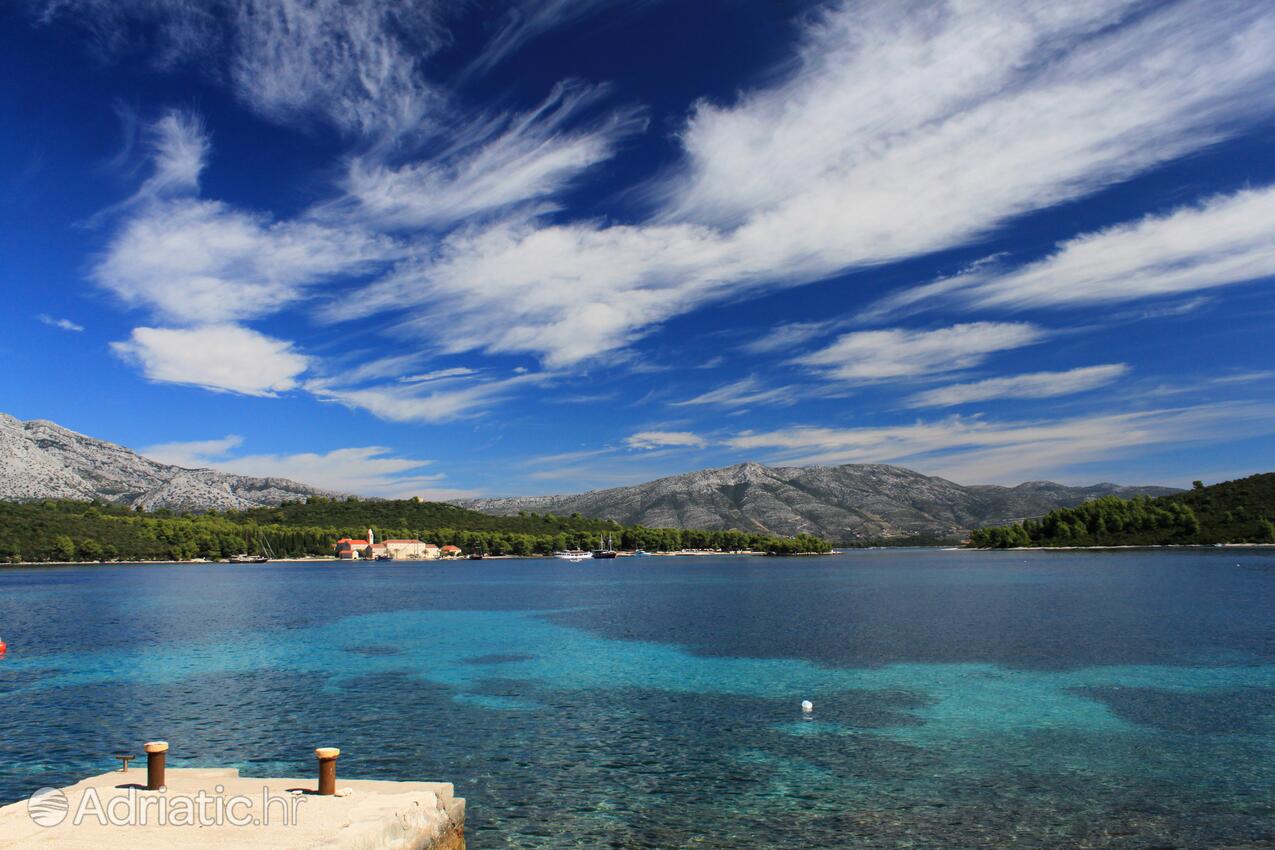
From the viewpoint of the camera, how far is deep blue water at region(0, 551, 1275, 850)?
24.8 metres

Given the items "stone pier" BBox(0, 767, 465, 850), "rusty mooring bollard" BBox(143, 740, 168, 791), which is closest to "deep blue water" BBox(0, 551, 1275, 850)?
"stone pier" BBox(0, 767, 465, 850)

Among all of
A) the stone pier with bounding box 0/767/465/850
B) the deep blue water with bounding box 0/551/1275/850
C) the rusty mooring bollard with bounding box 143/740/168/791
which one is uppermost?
the rusty mooring bollard with bounding box 143/740/168/791

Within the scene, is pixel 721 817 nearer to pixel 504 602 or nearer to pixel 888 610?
pixel 888 610

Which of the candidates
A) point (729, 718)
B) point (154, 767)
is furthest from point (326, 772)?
point (729, 718)

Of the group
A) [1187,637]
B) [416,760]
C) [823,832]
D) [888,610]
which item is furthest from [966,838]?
[888,610]

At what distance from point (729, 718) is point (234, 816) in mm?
25643

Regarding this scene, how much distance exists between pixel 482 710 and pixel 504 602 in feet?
278

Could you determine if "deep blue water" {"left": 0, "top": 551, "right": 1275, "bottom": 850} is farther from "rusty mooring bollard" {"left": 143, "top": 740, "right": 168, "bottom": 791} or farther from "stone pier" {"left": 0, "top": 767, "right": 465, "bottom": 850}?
"rusty mooring bollard" {"left": 143, "top": 740, "right": 168, "bottom": 791}

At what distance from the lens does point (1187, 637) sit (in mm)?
65438

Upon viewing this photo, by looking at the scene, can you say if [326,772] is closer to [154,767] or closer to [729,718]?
[154,767]

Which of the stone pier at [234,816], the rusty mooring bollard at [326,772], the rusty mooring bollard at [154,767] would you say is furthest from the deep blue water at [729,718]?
the rusty mooring bollard at [154,767]

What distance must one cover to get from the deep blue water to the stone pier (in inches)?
151

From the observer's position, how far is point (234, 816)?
60.8 feet

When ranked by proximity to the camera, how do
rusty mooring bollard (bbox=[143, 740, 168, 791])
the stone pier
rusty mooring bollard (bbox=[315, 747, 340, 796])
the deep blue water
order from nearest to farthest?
the stone pier
rusty mooring bollard (bbox=[315, 747, 340, 796])
rusty mooring bollard (bbox=[143, 740, 168, 791])
the deep blue water
